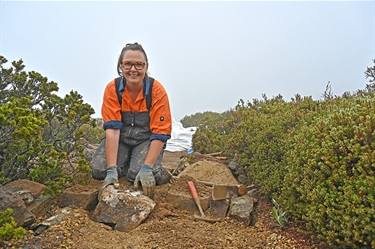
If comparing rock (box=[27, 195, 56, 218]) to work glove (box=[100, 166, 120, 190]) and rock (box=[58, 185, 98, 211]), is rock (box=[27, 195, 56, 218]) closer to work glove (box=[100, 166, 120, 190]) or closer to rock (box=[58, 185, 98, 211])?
rock (box=[58, 185, 98, 211])

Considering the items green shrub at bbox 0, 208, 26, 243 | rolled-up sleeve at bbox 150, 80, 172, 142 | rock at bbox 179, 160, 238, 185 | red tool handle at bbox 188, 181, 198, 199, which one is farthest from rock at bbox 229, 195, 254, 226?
green shrub at bbox 0, 208, 26, 243

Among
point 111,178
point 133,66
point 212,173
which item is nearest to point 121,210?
point 111,178

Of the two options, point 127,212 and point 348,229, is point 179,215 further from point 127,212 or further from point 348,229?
point 348,229

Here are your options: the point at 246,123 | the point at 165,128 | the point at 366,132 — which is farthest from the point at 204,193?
the point at 366,132

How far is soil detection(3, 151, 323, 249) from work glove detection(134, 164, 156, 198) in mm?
228

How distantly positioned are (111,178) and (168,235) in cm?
101

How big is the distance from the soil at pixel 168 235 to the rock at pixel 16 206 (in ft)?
0.37

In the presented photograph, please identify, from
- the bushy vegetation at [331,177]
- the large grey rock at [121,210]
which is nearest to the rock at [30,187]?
the large grey rock at [121,210]

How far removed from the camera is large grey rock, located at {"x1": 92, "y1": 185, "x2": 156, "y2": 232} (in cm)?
334

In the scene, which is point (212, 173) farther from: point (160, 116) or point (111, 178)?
point (111, 178)

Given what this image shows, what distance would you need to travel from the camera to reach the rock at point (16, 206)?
279 centimetres

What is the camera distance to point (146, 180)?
12.5ft

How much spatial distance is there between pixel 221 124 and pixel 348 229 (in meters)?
5.03

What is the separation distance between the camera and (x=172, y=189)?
3990mm
